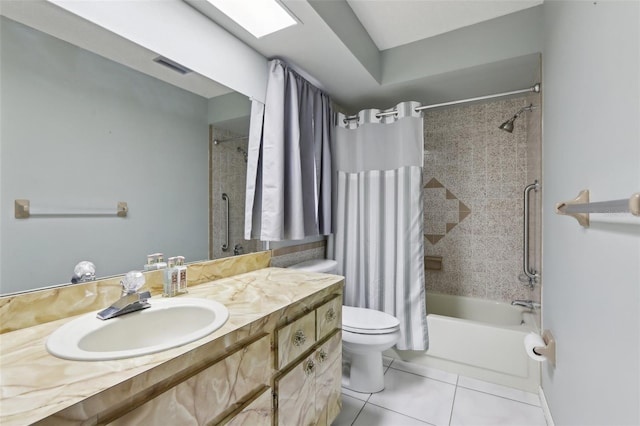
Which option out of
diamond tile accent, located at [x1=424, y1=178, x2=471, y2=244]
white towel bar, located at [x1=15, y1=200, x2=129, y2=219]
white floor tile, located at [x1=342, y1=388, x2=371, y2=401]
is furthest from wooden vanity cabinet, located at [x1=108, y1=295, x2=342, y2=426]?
diamond tile accent, located at [x1=424, y1=178, x2=471, y2=244]

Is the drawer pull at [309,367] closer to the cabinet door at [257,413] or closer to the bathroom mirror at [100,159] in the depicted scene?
the cabinet door at [257,413]

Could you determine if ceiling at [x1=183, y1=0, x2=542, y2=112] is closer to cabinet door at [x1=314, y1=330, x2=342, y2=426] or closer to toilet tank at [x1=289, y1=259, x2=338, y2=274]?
toilet tank at [x1=289, y1=259, x2=338, y2=274]

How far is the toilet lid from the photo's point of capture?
1.71m

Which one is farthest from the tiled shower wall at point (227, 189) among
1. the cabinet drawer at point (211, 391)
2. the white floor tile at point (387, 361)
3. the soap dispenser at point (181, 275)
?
the white floor tile at point (387, 361)

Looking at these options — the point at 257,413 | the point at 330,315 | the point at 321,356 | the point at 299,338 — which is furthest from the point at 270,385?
the point at 330,315

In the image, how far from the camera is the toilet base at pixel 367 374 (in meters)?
1.83

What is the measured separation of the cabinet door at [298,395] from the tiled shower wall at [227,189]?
0.72 meters

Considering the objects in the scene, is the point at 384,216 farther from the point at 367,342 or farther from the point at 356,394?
the point at 356,394

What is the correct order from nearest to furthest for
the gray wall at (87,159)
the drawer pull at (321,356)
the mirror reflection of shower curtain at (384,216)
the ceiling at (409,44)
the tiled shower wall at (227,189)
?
the gray wall at (87,159) < the drawer pull at (321,356) < the tiled shower wall at (227,189) < the ceiling at (409,44) < the mirror reflection of shower curtain at (384,216)

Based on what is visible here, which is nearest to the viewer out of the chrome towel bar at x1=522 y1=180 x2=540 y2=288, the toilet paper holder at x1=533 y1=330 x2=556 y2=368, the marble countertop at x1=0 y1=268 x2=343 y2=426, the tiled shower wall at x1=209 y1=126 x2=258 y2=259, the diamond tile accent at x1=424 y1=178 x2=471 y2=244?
the marble countertop at x1=0 y1=268 x2=343 y2=426

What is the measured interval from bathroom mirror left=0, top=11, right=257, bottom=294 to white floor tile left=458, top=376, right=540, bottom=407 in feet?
6.06

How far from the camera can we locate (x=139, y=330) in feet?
3.19

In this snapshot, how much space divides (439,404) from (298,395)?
1.07 meters

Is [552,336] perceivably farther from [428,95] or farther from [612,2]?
[428,95]
